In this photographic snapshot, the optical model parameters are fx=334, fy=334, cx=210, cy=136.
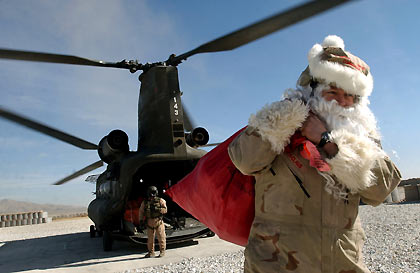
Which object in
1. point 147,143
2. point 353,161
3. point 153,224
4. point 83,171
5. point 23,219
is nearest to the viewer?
point 353,161

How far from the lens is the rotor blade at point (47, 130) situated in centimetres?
581

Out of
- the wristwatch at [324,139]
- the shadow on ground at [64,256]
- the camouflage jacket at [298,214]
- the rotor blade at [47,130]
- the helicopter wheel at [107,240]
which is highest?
the rotor blade at [47,130]

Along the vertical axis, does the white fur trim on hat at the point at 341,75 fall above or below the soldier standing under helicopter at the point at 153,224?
above

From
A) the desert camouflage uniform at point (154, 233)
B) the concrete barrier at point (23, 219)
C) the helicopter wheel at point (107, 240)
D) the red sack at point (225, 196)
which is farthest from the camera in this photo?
the concrete barrier at point (23, 219)

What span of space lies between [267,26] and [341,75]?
2.19 metres

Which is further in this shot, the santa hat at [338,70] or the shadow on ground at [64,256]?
the shadow on ground at [64,256]

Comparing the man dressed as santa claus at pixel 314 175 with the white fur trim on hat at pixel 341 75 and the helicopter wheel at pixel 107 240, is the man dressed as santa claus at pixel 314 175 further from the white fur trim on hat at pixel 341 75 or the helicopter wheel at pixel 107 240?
the helicopter wheel at pixel 107 240

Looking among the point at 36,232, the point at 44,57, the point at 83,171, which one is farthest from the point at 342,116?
the point at 36,232

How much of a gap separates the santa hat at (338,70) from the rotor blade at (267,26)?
3.81ft

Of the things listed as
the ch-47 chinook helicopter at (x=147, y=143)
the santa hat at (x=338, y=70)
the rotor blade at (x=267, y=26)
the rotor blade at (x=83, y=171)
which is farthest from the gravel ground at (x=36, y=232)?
the santa hat at (x=338, y=70)

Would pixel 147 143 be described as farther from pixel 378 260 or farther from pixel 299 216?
pixel 299 216

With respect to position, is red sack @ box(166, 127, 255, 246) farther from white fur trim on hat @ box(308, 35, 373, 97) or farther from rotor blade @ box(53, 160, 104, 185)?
rotor blade @ box(53, 160, 104, 185)

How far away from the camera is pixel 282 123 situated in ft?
5.18

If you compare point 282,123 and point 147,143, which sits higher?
point 147,143
